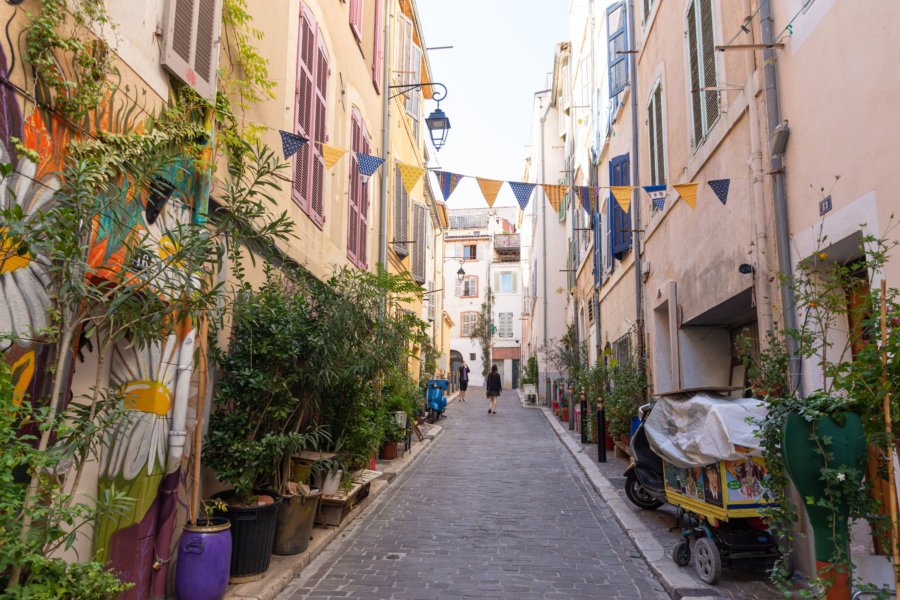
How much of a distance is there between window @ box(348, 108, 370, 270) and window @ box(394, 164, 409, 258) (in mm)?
3152

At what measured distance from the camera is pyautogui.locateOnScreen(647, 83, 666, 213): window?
996 cm

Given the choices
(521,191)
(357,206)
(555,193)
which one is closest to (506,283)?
(357,206)

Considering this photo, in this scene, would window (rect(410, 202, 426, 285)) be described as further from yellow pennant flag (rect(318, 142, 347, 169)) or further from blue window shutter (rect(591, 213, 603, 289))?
yellow pennant flag (rect(318, 142, 347, 169))

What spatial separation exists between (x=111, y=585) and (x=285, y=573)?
2269 millimetres

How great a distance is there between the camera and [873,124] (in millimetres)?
4180

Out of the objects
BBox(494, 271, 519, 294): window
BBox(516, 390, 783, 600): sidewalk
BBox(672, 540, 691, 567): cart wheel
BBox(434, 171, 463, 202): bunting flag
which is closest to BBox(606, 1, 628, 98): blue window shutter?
BBox(434, 171, 463, 202): bunting flag

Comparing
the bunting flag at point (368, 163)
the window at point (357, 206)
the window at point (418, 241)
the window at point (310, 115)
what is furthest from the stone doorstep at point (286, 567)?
the window at point (418, 241)

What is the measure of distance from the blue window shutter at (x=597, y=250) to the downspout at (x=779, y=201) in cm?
1027

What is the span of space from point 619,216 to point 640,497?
6.91 meters

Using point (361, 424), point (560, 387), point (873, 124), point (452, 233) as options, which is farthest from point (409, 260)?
point (452, 233)

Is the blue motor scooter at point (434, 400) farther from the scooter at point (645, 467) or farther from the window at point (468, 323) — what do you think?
the window at point (468, 323)

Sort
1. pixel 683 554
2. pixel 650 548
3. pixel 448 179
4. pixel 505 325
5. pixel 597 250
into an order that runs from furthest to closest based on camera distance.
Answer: pixel 505 325
pixel 597 250
pixel 448 179
pixel 650 548
pixel 683 554

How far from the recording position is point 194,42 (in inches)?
197

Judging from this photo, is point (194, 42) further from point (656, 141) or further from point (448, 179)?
point (656, 141)
